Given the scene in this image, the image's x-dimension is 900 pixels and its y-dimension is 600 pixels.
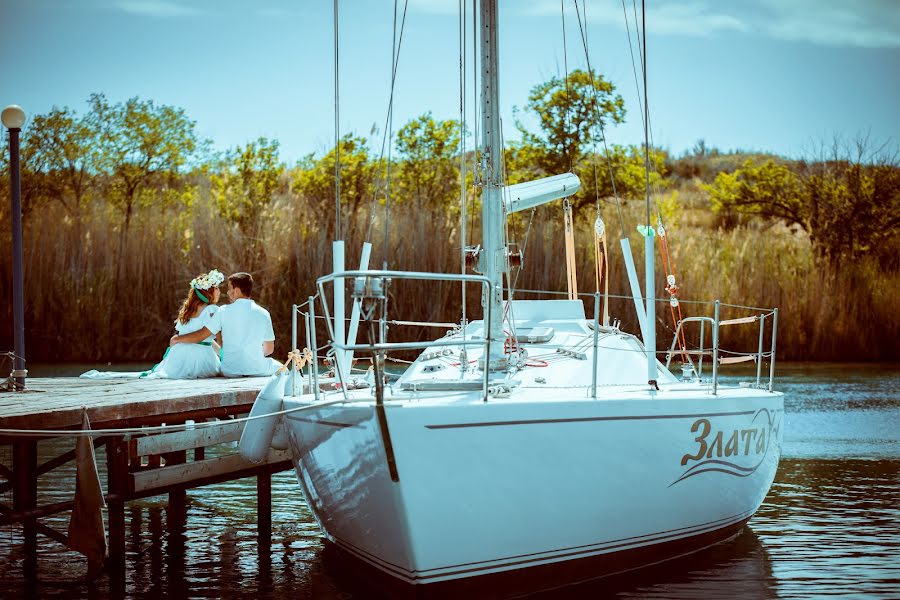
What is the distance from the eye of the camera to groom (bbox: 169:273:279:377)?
30.7 feet

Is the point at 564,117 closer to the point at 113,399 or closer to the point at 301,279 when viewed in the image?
the point at 301,279

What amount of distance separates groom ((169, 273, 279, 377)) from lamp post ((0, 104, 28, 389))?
1.42 meters

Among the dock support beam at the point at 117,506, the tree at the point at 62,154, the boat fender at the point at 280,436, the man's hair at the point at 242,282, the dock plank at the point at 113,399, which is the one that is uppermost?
the tree at the point at 62,154

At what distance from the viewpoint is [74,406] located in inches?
267

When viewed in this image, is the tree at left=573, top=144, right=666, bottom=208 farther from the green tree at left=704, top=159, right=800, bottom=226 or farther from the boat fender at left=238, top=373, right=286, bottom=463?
the boat fender at left=238, top=373, right=286, bottom=463

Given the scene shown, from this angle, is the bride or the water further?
the bride

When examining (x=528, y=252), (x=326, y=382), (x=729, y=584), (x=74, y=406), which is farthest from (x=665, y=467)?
(x=528, y=252)

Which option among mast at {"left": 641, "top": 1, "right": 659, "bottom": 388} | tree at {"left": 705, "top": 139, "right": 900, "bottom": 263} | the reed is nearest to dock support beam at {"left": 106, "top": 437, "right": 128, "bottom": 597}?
mast at {"left": 641, "top": 1, "right": 659, "bottom": 388}

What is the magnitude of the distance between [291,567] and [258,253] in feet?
52.5

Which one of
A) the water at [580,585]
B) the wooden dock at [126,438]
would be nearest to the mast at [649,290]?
the water at [580,585]

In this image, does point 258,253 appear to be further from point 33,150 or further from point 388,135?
point 388,135

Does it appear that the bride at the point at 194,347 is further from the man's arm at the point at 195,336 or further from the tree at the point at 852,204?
the tree at the point at 852,204

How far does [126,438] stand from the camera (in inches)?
287

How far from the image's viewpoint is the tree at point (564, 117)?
83.8ft
